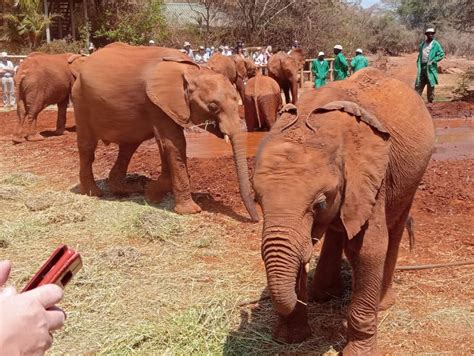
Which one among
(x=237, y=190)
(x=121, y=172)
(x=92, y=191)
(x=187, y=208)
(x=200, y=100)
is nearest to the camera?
(x=200, y=100)

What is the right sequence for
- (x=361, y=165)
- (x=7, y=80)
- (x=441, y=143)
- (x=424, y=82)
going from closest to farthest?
1. (x=361, y=165)
2. (x=441, y=143)
3. (x=424, y=82)
4. (x=7, y=80)

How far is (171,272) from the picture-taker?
632 cm

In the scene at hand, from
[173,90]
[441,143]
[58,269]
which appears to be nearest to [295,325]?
[58,269]

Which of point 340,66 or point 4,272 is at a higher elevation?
point 4,272

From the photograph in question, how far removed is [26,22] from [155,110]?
25.0 metres

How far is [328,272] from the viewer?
17.3 ft

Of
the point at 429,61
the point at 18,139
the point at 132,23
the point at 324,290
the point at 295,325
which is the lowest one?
the point at 18,139

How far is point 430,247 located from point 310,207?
11.8ft

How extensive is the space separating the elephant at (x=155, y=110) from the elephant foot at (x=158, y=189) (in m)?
0.01

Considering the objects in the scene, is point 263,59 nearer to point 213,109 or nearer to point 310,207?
point 213,109

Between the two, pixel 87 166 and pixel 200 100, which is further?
pixel 87 166

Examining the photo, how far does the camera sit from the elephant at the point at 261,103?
15352 millimetres

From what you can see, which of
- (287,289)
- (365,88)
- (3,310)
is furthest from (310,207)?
(3,310)

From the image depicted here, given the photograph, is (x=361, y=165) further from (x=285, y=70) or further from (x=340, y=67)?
(x=340, y=67)
